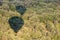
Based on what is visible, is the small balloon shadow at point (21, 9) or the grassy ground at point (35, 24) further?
the small balloon shadow at point (21, 9)

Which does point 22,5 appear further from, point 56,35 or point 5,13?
point 56,35

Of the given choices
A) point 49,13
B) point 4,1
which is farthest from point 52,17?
point 4,1

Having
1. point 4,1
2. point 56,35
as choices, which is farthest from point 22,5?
point 56,35

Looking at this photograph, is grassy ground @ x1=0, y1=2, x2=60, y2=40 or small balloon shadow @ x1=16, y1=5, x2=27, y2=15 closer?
grassy ground @ x1=0, y1=2, x2=60, y2=40

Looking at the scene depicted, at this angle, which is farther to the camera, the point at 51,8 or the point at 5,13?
the point at 51,8

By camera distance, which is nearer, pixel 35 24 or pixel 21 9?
pixel 35 24

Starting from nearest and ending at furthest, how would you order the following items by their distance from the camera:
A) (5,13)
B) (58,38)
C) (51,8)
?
(58,38) → (5,13) → (51,8)

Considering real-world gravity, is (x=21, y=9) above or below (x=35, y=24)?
above

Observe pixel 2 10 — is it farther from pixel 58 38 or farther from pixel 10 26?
pixel 58 38

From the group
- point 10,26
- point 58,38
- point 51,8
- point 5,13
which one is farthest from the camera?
point 51,8
